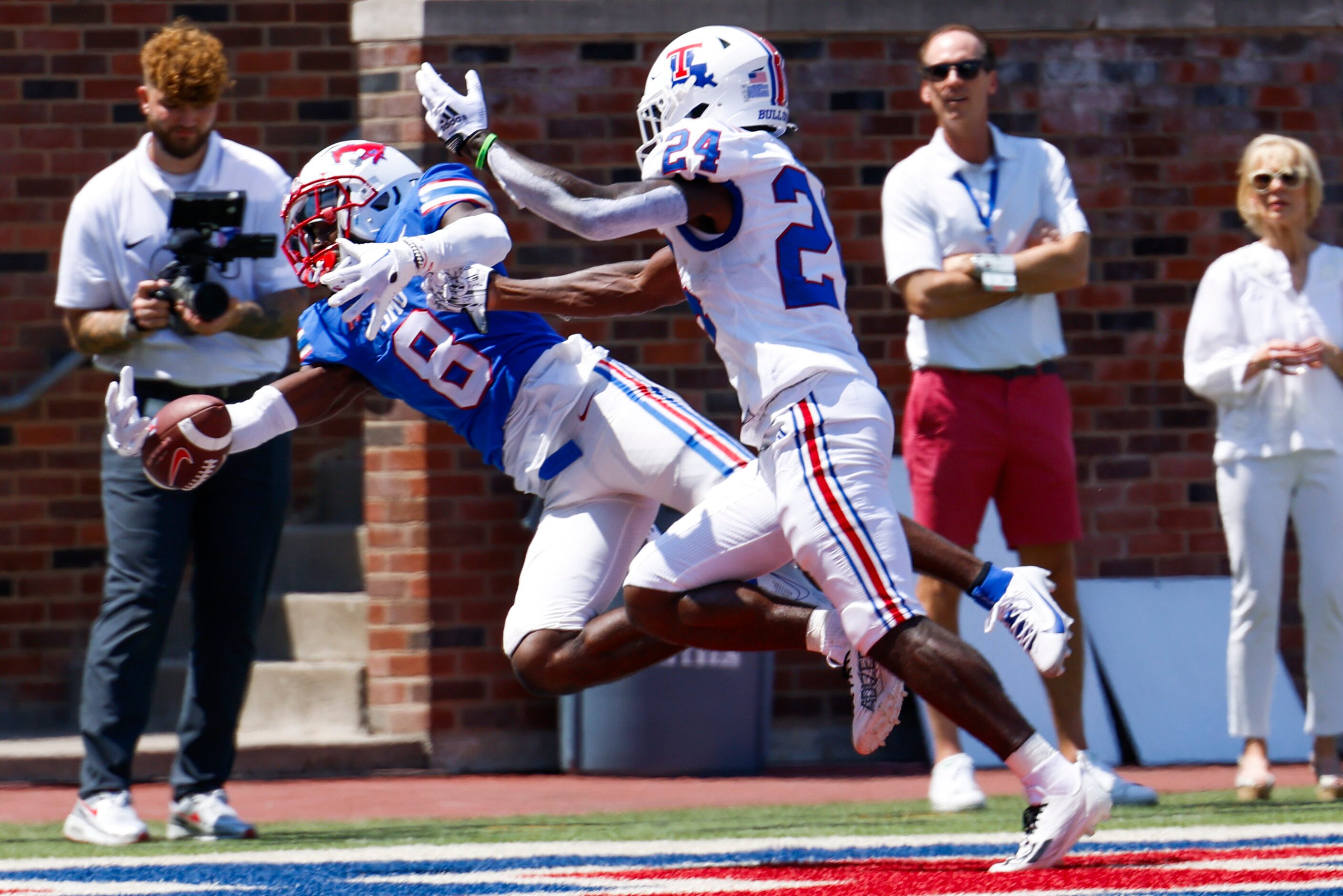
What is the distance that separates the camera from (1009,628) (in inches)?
182

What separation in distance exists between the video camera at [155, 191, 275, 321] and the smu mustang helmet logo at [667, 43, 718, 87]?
1.74 m

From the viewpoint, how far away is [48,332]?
8.13 m

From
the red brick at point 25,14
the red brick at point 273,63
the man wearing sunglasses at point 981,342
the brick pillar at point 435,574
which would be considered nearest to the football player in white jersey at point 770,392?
the man wearing sunglasses at point 981,342

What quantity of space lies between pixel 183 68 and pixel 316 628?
273 cm

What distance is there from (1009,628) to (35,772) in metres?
4.03

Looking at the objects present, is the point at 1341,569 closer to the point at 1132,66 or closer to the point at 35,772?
the point at 1132,66

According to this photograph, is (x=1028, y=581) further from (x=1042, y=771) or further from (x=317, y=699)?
(x=317, y=699)

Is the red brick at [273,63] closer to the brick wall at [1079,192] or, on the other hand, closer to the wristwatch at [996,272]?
the brick wall at [1079,192]

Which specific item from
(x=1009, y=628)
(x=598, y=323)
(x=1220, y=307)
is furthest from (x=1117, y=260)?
(x=1009, y=628)

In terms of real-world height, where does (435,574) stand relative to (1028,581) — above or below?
below

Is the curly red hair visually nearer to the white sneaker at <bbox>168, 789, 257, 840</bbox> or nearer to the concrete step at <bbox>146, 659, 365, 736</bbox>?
the white sneaker at <bbox>168, 789, 257, 840</bbox>

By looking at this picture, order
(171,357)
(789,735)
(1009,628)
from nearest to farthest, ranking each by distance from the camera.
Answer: (1009,628), (171,357), (789,735)

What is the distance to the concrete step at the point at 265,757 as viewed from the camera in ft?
23.5

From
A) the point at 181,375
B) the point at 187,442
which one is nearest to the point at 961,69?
the point at 181,375
